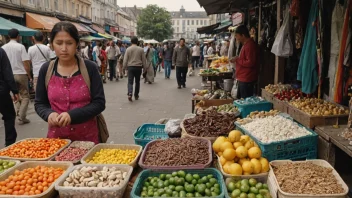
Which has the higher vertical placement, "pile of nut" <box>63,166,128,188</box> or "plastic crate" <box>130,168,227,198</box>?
"pile of nut" <box>63,166,128,188</box>

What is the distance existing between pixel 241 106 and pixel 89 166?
3.68 metres

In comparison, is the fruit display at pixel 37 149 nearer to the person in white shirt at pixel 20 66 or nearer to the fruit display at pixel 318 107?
the fruit display at pixel 318 107

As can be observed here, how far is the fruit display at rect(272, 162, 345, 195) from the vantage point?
2.40 metres

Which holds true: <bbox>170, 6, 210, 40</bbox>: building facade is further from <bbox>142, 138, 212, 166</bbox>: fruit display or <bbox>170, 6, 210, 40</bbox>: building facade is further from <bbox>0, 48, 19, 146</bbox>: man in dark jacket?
<bbox>142, 138, 212, 166</bbox>: fruit display

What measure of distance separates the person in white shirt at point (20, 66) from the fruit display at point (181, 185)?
6.27m

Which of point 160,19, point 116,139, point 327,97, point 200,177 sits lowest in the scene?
point 116,139

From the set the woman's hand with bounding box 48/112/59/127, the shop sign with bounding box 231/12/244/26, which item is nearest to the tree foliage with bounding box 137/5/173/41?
the shop sign with bounding box 231/12/244/26

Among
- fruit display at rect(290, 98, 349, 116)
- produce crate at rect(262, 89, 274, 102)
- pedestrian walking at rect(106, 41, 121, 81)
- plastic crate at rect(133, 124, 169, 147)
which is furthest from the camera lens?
pedestrian walking at rect(106, 41, 121, 81)

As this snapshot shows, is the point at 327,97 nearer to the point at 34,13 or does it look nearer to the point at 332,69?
the point at 332,69

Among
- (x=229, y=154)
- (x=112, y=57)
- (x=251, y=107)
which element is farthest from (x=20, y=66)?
(x=112, y=57)

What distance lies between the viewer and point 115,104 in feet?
35.1

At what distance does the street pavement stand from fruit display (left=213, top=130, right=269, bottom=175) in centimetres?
375

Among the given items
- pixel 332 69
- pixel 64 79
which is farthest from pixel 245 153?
pixel 332 69

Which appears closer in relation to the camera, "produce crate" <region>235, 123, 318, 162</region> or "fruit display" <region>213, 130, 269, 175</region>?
"fruit display" <region>213, 130, 269, 175</region>
